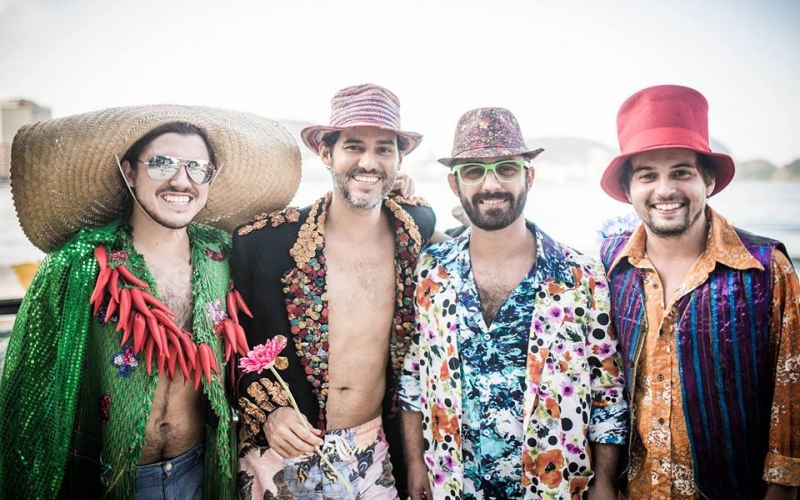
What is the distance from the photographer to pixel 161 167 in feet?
6.93

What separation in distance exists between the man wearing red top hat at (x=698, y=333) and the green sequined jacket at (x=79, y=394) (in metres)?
2.02

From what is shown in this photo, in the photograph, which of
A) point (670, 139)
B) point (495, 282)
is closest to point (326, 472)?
point (495, 282)

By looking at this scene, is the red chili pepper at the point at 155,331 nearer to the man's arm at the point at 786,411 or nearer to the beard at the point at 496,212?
the beard at the point at 496,212

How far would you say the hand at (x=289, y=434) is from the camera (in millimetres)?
1984

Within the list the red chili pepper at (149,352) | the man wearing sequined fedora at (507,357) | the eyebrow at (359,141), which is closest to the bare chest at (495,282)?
the man wearing sequined fedora at (507,357)

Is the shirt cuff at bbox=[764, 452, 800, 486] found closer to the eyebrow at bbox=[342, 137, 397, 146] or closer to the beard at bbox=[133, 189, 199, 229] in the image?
the eyebrow at bbox=[342, 137, 397, 146]

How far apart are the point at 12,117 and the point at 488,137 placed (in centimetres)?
397

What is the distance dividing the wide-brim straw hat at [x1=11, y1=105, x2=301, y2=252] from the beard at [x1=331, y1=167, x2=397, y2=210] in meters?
0.57

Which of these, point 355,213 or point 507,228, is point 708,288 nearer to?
point 507,228

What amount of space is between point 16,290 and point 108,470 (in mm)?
2404

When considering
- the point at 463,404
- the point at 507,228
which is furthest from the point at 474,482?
A: the point at 507,228

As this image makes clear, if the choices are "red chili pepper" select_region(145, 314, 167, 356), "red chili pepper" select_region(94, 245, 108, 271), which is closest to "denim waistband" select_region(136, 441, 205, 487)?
"red chili pepper" select_region(145, 314, 167, 356)

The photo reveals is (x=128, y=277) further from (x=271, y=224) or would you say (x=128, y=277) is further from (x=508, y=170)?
(x=508, y=170)

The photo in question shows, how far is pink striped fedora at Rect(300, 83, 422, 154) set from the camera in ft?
7.45
